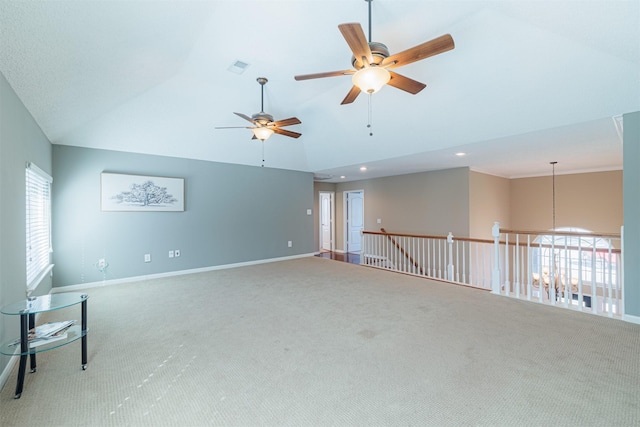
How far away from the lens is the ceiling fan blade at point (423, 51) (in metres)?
2.04

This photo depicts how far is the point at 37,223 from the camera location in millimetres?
3605

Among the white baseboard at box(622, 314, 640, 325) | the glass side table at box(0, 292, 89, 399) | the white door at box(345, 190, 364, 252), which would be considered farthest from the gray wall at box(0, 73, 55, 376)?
the white door at box(345, 190, 364, 252)

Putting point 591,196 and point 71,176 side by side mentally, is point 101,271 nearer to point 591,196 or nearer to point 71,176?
point 71,176

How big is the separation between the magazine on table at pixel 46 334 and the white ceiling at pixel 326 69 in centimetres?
204

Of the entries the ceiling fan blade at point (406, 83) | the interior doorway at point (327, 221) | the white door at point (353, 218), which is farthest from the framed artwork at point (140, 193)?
the white door at point (353, 218)

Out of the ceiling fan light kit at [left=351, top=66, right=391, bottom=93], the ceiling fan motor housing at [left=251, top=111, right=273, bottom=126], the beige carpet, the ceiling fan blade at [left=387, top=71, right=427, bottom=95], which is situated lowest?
the beige carpet

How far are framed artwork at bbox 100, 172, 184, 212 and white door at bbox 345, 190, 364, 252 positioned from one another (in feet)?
17.0

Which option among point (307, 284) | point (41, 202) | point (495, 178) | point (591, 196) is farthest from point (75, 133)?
point (591, 196)

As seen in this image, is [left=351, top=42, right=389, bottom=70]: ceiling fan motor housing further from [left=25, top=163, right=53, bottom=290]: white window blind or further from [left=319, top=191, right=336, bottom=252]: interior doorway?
[left=319, top=191, right=336, bottom=252]: interior doorway

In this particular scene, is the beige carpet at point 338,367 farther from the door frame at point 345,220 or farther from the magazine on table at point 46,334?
the door frame at point 345,220

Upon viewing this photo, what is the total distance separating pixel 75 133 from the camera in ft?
13.9

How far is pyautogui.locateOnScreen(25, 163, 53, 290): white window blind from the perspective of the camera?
3.14 m

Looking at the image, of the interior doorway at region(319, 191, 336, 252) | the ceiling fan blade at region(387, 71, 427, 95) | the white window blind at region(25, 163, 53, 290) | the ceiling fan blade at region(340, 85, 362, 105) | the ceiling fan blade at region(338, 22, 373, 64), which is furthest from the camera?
the interior doorway at region(319, 191, 336, 252)

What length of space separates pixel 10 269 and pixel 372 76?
345 centimetres
